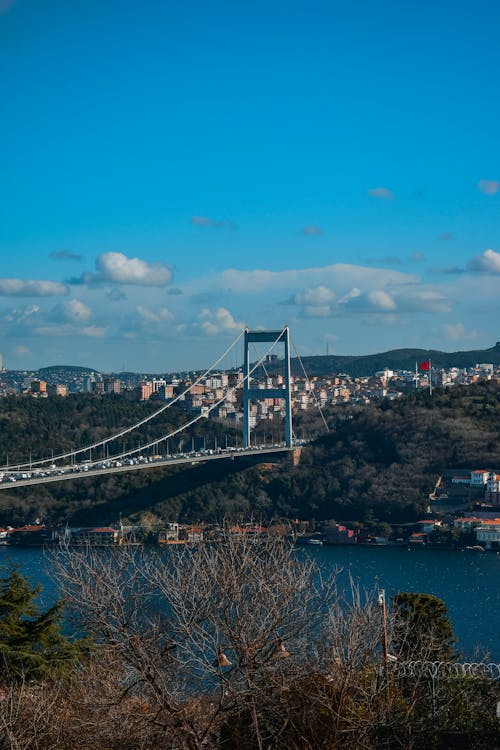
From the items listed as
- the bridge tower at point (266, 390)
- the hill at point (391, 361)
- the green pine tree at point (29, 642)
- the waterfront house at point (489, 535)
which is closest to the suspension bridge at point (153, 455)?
the bridge tower at point (266, 390)

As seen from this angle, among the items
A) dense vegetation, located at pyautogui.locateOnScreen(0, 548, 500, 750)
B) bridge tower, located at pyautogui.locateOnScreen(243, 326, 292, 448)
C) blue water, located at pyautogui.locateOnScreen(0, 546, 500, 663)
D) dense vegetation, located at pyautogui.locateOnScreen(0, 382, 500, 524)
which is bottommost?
blue water, located at pyautogui.locateOnScreen(0, 546, 500, 663)

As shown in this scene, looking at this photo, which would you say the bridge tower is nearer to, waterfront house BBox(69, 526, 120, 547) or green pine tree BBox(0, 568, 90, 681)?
waterfront house BBox(69, 526, 120, 547)

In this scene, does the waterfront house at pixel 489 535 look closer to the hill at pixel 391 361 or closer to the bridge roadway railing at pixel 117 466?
the bridge roadway railing at pixel 117 466

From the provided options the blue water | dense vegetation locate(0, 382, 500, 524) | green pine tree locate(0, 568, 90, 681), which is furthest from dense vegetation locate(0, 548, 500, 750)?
dense vegetation locate(0, 382, 500, 524)

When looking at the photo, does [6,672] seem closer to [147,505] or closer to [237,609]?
[237,609]

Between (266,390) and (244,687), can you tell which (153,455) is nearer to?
(266,390)

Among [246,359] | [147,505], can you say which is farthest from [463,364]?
[147,505]
